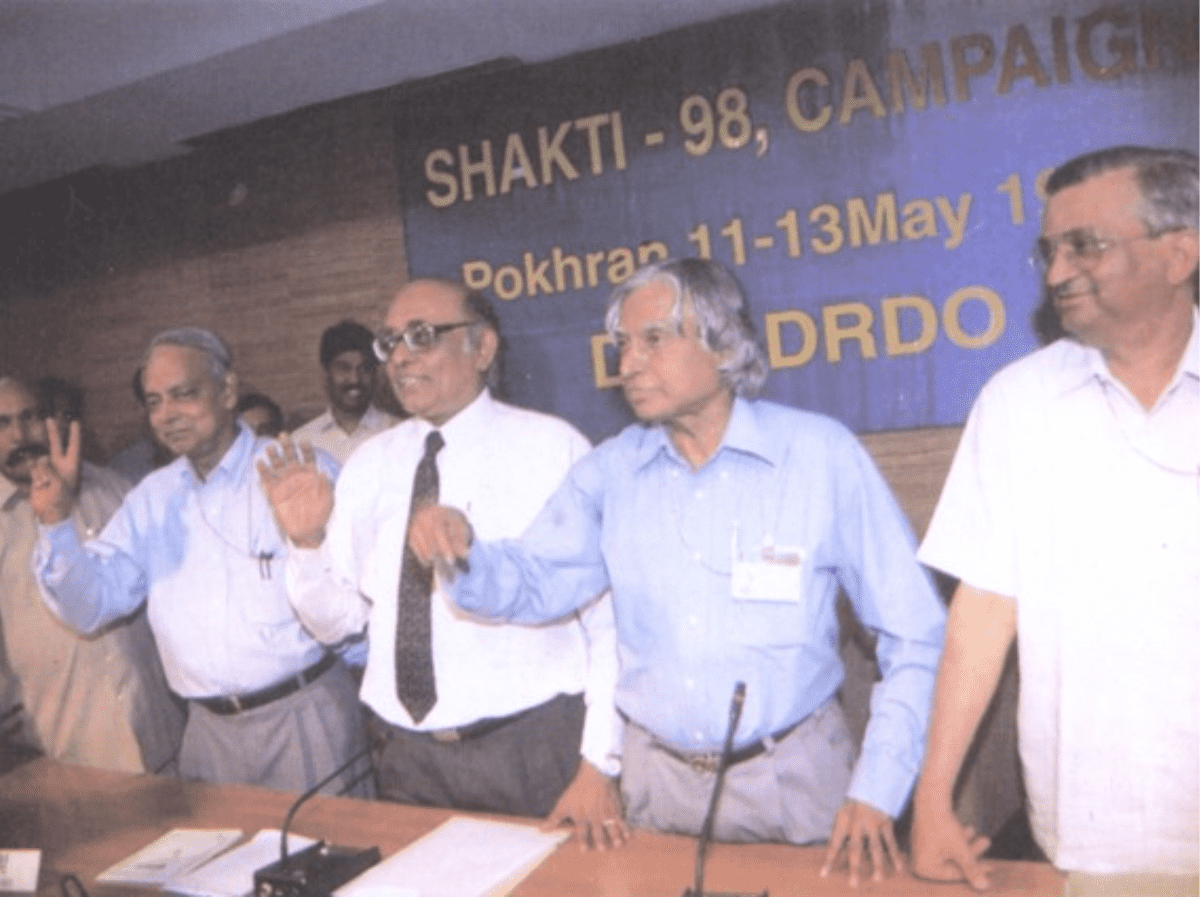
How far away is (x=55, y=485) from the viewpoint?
2.20 metres

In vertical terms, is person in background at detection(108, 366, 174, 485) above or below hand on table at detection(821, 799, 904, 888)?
above

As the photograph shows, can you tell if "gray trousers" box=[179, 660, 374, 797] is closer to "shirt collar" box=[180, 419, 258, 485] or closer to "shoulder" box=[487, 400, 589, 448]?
"shirt collar" box=[180, 419, 258, 485]

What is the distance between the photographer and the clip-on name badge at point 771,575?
1602 mm

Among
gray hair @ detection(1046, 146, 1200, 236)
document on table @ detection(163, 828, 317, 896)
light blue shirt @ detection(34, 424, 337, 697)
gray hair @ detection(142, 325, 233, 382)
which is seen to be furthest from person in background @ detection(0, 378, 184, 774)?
gray hair @ detection(1046, 146, 1200, 236)

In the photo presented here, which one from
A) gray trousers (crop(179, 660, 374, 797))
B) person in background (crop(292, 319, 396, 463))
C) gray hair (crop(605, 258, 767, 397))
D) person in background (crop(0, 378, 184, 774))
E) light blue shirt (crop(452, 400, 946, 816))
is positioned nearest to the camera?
light blue shirt (crop(452, 400, 946, 816))

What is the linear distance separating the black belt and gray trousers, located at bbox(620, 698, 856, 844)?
0.91 meters

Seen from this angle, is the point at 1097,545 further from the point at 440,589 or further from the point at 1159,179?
the point at 440,589

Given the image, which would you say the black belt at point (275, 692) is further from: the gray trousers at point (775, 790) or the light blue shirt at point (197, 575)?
the gray trousers at point (775, 790)

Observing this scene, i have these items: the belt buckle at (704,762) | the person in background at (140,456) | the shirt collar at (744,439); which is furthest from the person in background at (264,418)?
the belt buckle at (704,762)

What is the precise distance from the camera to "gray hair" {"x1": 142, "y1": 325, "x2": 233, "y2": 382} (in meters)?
2.35

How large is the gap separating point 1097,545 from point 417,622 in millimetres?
1200

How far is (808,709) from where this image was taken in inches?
62.7

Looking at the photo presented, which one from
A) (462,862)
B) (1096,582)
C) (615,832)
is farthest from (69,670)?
(1096,582)

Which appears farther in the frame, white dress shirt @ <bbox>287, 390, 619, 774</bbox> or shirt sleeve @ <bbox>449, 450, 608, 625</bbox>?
white dress shirt @ <bbox>287, 390, 619, 774</bbox>
